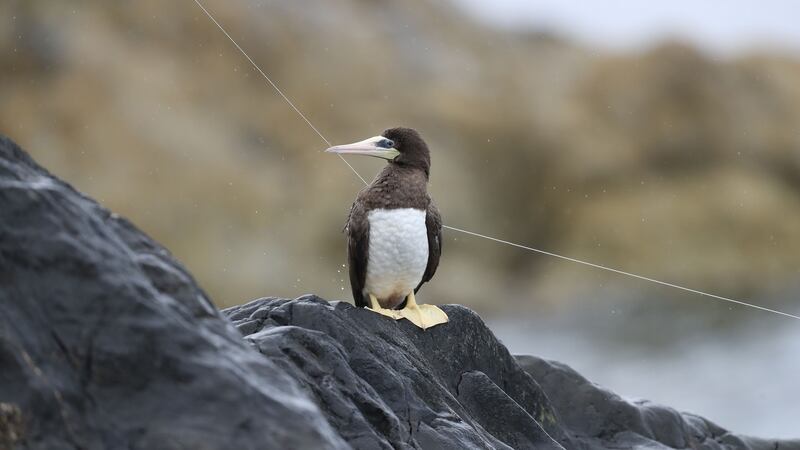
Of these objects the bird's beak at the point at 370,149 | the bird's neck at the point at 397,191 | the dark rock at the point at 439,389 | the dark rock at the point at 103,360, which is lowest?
the dark rock at the point at 439,389

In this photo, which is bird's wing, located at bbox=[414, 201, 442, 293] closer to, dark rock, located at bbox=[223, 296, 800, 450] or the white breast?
the white breast

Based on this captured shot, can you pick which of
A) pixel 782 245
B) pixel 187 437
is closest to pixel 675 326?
pixel 782 245

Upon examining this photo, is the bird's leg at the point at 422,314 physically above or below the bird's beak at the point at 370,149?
below

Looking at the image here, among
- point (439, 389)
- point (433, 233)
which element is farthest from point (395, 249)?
point (439, 389)

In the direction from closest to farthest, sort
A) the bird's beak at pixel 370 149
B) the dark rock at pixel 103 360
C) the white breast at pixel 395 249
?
1. the dark rock at pixel 103 360
2. the white breast at pixel 395 249
3. the bird's beak at pixel 370 149

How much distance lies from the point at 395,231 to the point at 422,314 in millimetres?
421

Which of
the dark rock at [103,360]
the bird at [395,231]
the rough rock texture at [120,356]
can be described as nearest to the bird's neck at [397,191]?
the bird at [395,231]

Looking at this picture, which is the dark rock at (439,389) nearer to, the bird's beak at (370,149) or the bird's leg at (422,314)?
the bird's leg at (422,314)

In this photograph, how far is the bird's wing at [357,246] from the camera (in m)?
5.05

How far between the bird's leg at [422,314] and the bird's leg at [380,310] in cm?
3

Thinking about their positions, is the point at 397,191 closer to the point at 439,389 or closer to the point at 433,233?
the point at 433,233

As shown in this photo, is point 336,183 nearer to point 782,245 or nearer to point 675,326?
point 675,326

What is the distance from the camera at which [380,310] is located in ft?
16.8

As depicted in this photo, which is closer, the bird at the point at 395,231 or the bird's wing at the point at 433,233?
the bird at the point at 395,231
